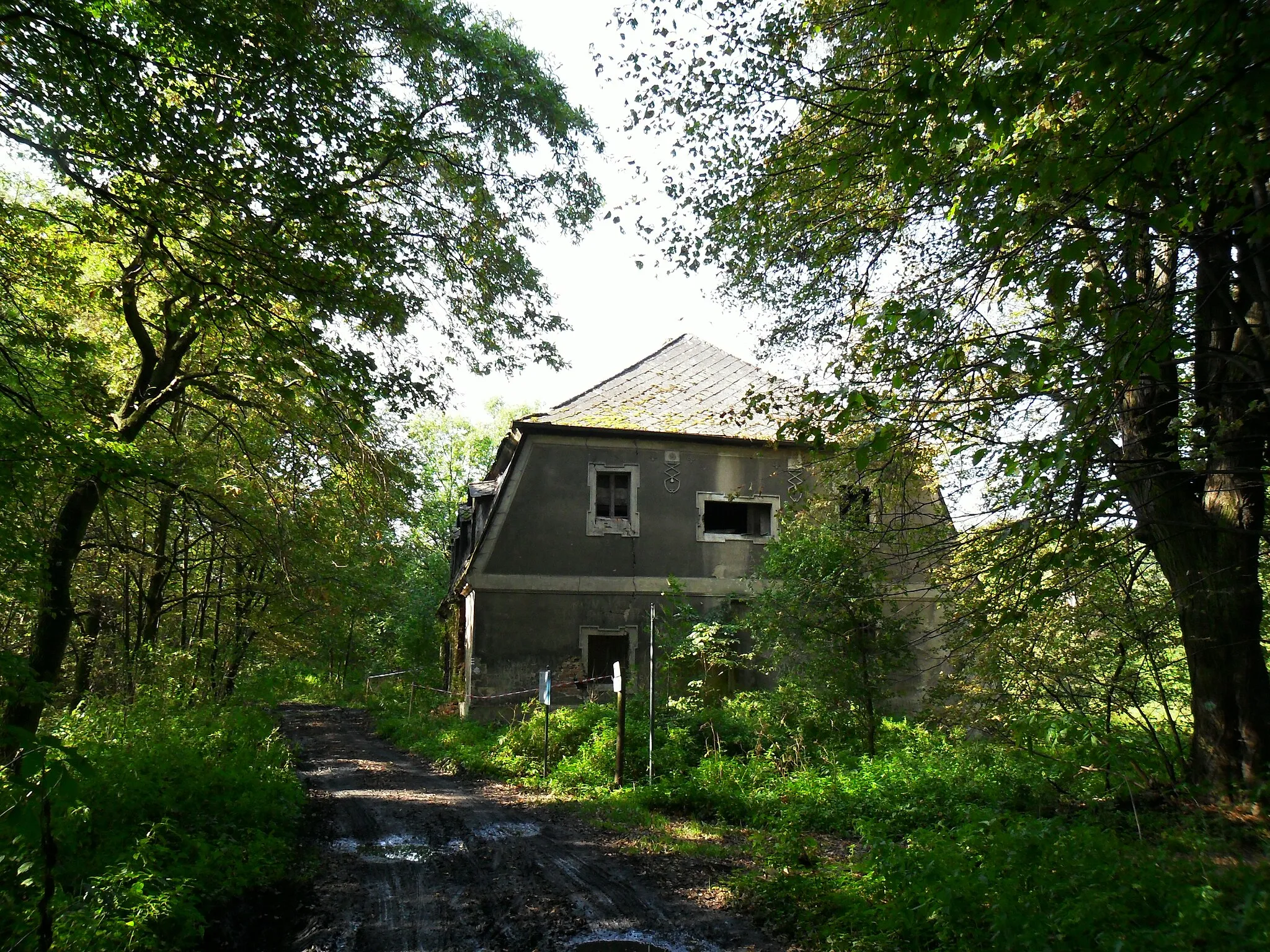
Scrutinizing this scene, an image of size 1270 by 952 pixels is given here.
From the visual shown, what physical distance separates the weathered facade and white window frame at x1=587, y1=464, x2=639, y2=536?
3 centimetres

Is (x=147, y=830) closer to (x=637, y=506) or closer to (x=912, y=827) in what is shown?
(x=912, y=827)

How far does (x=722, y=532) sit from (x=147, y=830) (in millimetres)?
12600

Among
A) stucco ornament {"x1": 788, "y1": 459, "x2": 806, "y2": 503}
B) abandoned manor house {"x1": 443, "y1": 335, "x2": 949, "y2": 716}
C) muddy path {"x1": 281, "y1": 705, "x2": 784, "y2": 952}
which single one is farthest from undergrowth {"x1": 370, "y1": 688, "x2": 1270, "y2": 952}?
stucco ornament {"x1": 788, "y1": 459, "x2": 806, "y2": 503}

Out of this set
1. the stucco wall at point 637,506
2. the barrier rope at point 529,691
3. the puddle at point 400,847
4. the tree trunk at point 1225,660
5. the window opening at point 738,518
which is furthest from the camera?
the window opening at point 738,518

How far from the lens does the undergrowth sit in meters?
3.82

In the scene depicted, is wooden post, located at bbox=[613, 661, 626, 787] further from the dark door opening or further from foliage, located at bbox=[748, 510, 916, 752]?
the dark door opening

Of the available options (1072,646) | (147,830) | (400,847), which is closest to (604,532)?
(400,847)

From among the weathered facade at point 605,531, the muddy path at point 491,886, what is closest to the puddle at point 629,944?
the muddy path at point 491,886

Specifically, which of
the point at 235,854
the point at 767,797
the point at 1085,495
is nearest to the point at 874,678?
the point at 767,797

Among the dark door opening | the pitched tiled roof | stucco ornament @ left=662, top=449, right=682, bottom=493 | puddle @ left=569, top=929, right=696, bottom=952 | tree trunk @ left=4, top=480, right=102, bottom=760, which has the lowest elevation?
puddle @ left=569, top=929, right=696, bottom=952

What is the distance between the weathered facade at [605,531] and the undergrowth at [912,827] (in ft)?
6.20

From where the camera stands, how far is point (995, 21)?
3.32 metres

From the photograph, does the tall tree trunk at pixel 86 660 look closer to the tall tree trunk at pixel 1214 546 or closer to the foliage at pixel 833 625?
the foliage at pixel 833 625

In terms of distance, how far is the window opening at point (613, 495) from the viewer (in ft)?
54.2
